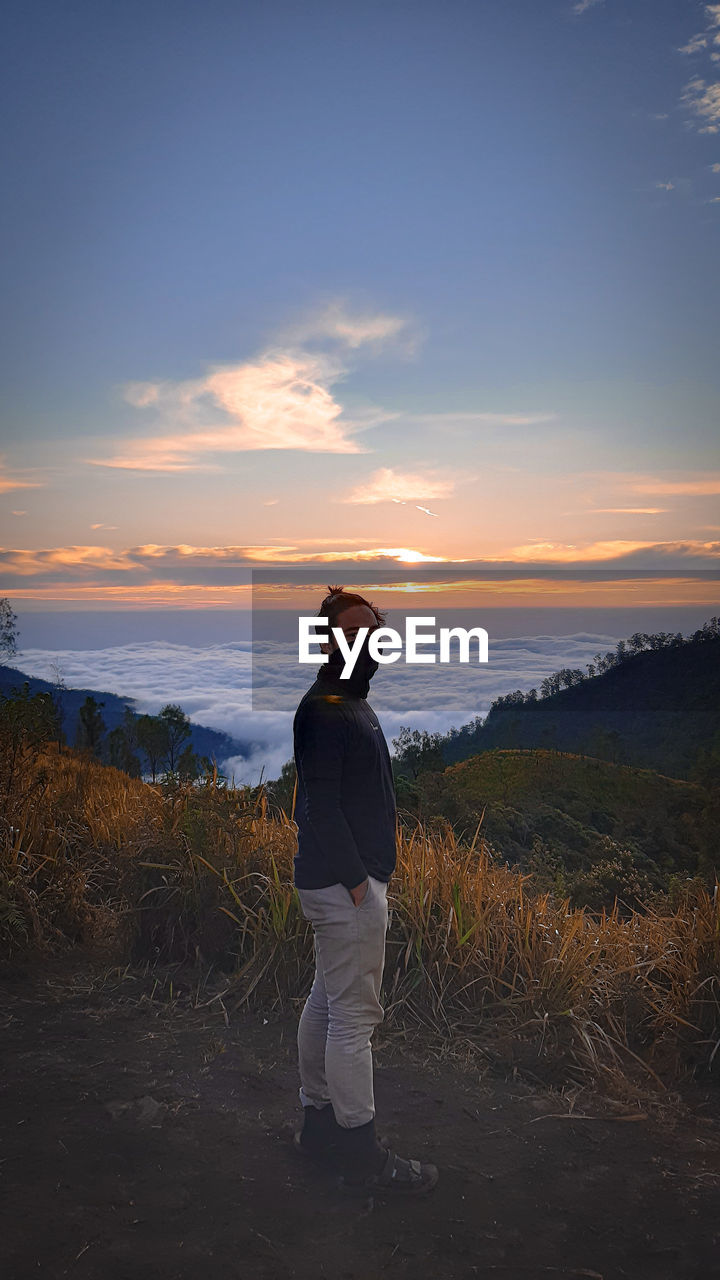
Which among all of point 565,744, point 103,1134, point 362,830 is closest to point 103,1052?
point 103,1134

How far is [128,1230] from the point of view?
129 inches

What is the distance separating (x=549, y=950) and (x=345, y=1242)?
2.45 metres

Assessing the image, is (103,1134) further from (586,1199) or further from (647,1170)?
(647,1170)

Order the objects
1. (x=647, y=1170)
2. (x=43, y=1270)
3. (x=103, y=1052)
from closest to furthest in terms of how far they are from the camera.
→ (x=43, y=1270) → (x=647, y=1170) → (x=103, y=1052)

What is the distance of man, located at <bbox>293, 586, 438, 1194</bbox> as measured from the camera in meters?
3.38

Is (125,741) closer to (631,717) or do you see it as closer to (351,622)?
(631,717)

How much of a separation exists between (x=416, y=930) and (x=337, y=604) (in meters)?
2.60

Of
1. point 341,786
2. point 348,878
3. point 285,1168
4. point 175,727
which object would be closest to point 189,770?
point 285,1168

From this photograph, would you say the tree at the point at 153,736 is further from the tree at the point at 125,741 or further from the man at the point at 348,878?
the man at the point at 348,878

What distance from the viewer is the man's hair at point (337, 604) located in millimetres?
3652

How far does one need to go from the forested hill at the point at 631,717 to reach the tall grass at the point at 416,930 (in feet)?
10.9

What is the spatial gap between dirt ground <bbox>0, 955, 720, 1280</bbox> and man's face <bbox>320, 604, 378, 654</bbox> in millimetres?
2083

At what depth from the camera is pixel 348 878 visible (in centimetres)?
333

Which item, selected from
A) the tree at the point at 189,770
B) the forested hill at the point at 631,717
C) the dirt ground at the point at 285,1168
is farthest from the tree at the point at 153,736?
the dirt ground at the point at 285,1168
